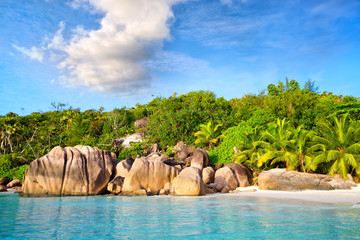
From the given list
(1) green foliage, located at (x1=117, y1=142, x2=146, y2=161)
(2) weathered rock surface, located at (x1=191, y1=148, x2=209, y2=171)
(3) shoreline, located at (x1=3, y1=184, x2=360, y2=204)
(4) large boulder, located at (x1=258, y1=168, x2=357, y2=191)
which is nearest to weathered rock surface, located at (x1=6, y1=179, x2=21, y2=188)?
(1) green foliage, located at (x1=117, y1=142, x2=146, y2=161)

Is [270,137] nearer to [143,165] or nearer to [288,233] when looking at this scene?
[143,165]

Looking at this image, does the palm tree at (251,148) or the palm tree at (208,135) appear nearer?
the palm tree at (251,148)

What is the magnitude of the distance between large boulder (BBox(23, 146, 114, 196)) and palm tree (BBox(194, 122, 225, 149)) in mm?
10371

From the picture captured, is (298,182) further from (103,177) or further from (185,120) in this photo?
(185,120)

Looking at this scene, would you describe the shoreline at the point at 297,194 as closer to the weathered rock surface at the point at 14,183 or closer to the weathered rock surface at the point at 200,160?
the weathered rock surface at the point at 200,160

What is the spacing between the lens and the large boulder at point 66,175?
1847 cm

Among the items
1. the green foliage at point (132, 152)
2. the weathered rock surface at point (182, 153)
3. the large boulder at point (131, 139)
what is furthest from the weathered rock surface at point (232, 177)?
the large boulder at point (131, 139)

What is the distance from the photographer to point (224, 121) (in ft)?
97.0

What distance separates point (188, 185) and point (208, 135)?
35.0ft

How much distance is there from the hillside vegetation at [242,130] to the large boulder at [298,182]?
63 centimetres

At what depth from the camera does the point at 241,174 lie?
2084 cm

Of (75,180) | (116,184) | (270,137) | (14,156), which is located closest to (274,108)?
(270,137)

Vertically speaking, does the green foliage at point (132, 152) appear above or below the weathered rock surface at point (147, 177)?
above

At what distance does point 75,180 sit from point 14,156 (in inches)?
569
